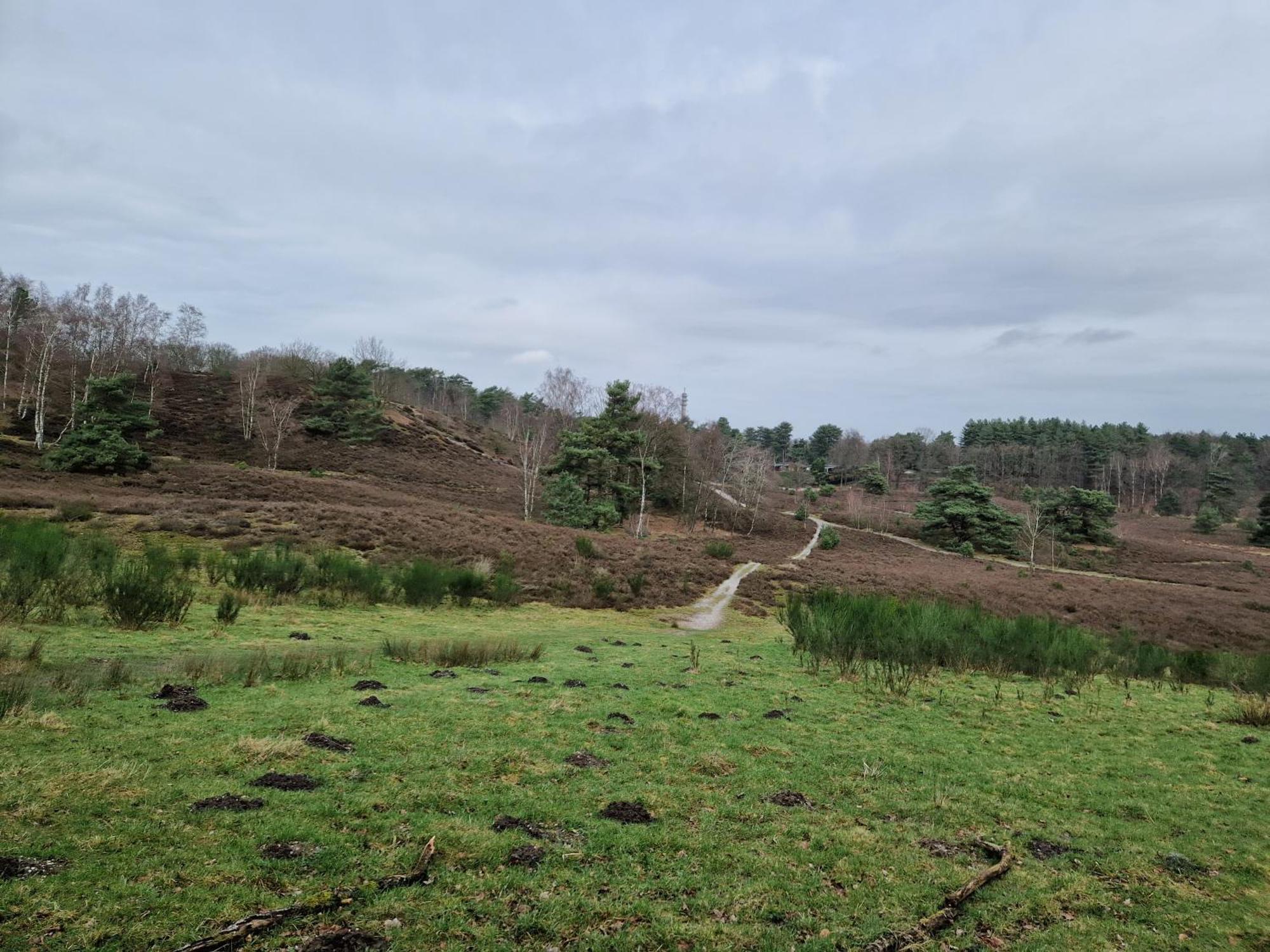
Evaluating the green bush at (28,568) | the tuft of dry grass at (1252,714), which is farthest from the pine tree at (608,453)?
the tuft of dry grass at (1252,714)

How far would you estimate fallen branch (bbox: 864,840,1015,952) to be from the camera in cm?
372

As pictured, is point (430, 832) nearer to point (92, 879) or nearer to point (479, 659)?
point (92, 879)

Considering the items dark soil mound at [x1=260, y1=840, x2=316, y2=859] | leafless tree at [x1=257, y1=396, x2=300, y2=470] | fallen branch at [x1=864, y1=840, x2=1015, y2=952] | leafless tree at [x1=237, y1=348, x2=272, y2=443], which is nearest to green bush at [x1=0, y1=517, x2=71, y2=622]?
dark soil mound at [x1=260, y1=840, x2=316, y2=859]

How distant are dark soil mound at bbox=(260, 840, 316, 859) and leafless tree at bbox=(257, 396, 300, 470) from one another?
56.4 metres

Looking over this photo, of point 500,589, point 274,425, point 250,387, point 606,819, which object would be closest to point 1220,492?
point 500,589

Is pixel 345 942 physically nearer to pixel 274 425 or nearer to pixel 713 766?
pixel 713 766

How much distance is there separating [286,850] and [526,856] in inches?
63.0

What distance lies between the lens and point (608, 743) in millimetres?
7246

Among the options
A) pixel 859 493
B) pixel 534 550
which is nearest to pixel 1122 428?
pixel 859 493

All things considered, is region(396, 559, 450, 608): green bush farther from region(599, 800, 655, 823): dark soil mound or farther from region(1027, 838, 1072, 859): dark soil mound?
region(1027, 838, 1072, 859): dark soil mound

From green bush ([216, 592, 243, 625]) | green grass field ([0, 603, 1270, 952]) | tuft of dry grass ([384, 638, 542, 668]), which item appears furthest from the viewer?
green bush ([216, 592, 243, 625])

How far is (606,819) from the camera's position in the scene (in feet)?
17.0

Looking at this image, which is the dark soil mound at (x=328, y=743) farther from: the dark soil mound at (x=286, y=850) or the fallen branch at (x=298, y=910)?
the fallen branch at (x=298, y=910)

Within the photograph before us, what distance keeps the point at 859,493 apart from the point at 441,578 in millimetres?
75160
